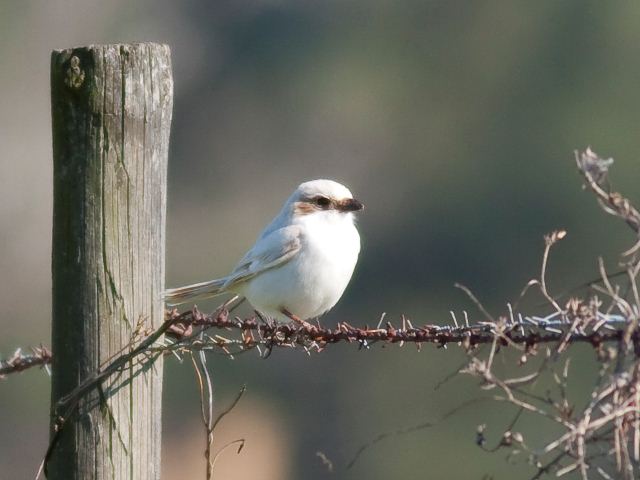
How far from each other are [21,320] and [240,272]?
1915cm

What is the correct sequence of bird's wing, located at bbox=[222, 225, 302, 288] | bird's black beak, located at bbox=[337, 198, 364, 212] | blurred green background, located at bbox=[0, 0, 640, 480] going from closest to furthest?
bird's wing, located at bbox=[222, 225, 302, 288]
bird's black beak, located at bbox=[337, 198, 364, 212]
blurred green background, located at bbox=[0, 0, 640, 480]

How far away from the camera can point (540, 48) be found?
2700 cm

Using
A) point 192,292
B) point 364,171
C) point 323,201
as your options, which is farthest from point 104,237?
point 364,171

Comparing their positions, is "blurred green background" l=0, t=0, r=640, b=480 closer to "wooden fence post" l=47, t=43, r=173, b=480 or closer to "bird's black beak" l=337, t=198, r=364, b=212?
"bird's black beak" l=337, t=198, r=364, b=212

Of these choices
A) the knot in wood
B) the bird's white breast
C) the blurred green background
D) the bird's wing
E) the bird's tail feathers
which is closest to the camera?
the knot in wood

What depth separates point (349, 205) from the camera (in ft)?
18.7

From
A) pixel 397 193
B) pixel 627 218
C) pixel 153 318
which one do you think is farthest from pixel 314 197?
pixel 397 193

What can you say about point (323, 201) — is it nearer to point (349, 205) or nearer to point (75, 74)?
point (349, 205)

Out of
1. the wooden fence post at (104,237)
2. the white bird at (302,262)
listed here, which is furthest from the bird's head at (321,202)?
the wooden fence post at (104,237)

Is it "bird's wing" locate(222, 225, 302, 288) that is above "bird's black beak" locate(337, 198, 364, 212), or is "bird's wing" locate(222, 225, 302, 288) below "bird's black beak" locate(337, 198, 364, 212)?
below

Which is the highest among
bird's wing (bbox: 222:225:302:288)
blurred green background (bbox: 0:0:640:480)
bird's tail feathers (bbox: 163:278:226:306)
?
bird's wing (bbox: 222:225:302:288)

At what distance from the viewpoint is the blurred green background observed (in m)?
22.6

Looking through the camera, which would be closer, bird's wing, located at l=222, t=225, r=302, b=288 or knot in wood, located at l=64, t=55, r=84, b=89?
knot in wood, located at l=64, t=55, r=84, b=89

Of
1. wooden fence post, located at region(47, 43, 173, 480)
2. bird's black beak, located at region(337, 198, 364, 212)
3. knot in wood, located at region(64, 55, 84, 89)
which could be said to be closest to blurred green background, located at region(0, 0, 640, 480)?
bird's black beak, located at region(337, 198, 364, 212)
